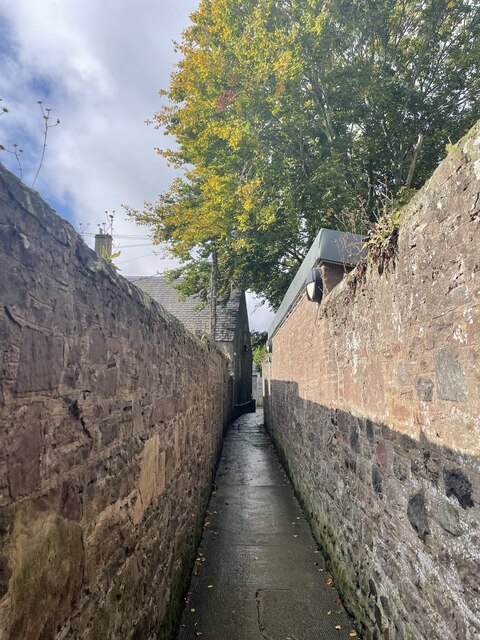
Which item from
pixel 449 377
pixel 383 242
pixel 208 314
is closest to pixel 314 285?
pixel 383 242

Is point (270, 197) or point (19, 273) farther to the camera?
point (270, 197)

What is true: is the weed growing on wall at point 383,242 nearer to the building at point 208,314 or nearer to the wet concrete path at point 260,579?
the wet concrete path at point 260,579

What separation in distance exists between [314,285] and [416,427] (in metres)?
3.07

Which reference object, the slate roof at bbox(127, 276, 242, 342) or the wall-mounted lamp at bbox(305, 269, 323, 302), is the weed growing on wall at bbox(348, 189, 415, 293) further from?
the slate roof at bbox(127, 276, 242, 342)

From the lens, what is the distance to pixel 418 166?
35.8ft

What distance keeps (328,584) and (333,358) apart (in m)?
2.54

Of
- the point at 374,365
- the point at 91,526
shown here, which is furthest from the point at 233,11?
the point at 91,526

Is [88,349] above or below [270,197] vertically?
below

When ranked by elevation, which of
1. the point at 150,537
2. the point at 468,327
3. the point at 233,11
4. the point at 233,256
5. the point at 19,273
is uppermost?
the point at 233,11

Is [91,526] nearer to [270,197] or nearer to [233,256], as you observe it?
[270,197]

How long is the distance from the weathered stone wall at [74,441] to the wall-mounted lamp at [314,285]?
2.78 m

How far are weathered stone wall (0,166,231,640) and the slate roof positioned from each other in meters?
16.6

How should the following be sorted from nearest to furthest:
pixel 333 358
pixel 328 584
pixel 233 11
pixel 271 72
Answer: pixel 328 584, pixel 333 358, pixel 271 72, pixel 233 11

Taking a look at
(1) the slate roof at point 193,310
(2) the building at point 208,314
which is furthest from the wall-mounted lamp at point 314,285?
(1) the slate roof at point 193,310
